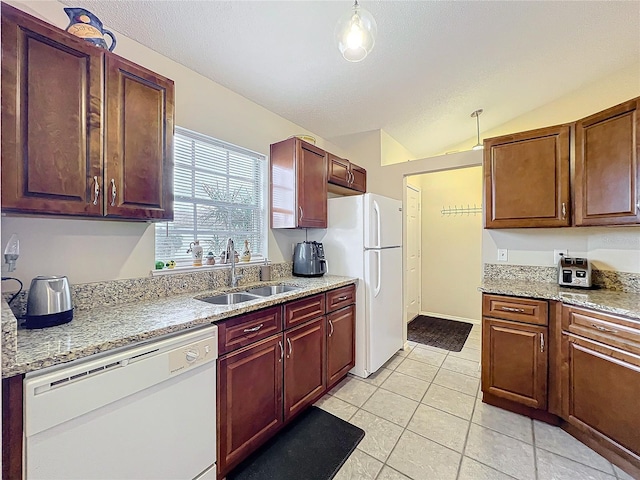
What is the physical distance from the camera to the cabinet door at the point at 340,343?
90.4 inches

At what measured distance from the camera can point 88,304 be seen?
1.52 m

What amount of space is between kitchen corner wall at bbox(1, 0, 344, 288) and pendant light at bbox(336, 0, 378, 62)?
1254mm

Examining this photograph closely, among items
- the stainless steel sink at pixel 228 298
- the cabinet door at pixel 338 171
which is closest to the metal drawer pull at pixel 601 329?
the stainless steel sink at pixel 228 298

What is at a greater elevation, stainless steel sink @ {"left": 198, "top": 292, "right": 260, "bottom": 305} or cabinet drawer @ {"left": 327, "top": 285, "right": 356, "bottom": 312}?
stainless steel sink @ {"left": 198, "top": 292, "right": 260, "bottom": 305}

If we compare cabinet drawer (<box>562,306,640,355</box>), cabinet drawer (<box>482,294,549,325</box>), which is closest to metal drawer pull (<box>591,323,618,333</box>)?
cabinet drawer (<box>562,306,640,355</box>)

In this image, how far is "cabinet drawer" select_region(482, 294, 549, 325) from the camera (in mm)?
→ 1970

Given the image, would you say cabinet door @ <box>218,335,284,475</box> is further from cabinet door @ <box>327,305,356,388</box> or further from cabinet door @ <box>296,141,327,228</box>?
cabinet door @ <box>296,141,327,228</box>

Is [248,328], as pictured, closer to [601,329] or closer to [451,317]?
[601,329]

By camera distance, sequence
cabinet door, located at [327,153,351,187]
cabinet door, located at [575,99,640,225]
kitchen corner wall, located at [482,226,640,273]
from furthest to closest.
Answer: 1. cabinet door, located at [327,153,351,187]
2. kitchen corner wall, located at [482,226,640,273]
3. cabinet door, located at [575,99,640,225]

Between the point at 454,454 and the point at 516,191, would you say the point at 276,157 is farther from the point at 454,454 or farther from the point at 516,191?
the point at 454,454

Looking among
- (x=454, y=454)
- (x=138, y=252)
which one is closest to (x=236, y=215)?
(x=138, y=252)

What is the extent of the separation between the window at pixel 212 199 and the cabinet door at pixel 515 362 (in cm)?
211

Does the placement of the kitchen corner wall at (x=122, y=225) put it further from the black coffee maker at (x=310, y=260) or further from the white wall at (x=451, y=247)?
the white wall at (x=451, y=247)

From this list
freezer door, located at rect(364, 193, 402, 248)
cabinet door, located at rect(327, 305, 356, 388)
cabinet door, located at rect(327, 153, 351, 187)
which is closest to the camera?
cabinet door, located at rect(327, 305, 356, 388)
